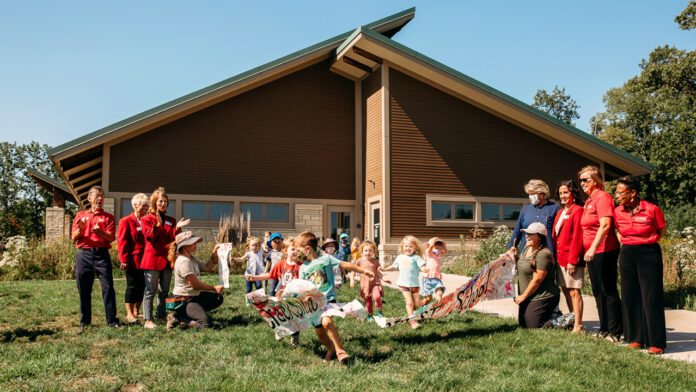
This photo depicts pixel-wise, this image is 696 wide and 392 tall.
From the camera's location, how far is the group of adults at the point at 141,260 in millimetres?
6695

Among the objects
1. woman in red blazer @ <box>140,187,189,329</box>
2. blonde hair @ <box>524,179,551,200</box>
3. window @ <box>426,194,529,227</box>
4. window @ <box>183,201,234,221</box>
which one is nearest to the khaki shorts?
blonde hair @ <box>524,179,551,200</box>

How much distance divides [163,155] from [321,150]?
Answer: 5.57 m

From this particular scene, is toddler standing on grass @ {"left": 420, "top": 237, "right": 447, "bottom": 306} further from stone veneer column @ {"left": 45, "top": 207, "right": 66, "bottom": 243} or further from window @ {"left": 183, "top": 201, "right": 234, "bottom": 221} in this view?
stone veneer column @ {"left": 45, "top": 207, "right": 66, "bottom": 243}

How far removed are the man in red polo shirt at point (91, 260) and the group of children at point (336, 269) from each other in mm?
1880

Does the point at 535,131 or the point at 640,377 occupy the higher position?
the point at 535,131

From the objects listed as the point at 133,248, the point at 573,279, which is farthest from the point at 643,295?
the point at 133,248

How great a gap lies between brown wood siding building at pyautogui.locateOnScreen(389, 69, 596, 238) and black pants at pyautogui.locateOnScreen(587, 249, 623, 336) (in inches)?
455

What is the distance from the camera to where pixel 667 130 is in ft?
123

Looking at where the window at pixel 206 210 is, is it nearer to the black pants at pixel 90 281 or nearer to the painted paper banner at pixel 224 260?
the painted paper banner at pixel 224 260

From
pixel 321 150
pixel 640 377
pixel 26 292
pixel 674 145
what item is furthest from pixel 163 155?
pixel 674 145

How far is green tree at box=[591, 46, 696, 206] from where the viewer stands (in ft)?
94.1

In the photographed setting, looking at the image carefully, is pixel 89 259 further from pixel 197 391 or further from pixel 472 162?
pixel 472 162

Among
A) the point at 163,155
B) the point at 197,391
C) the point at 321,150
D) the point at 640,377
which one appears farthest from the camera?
the point at 321,150

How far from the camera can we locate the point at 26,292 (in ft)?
33.4
